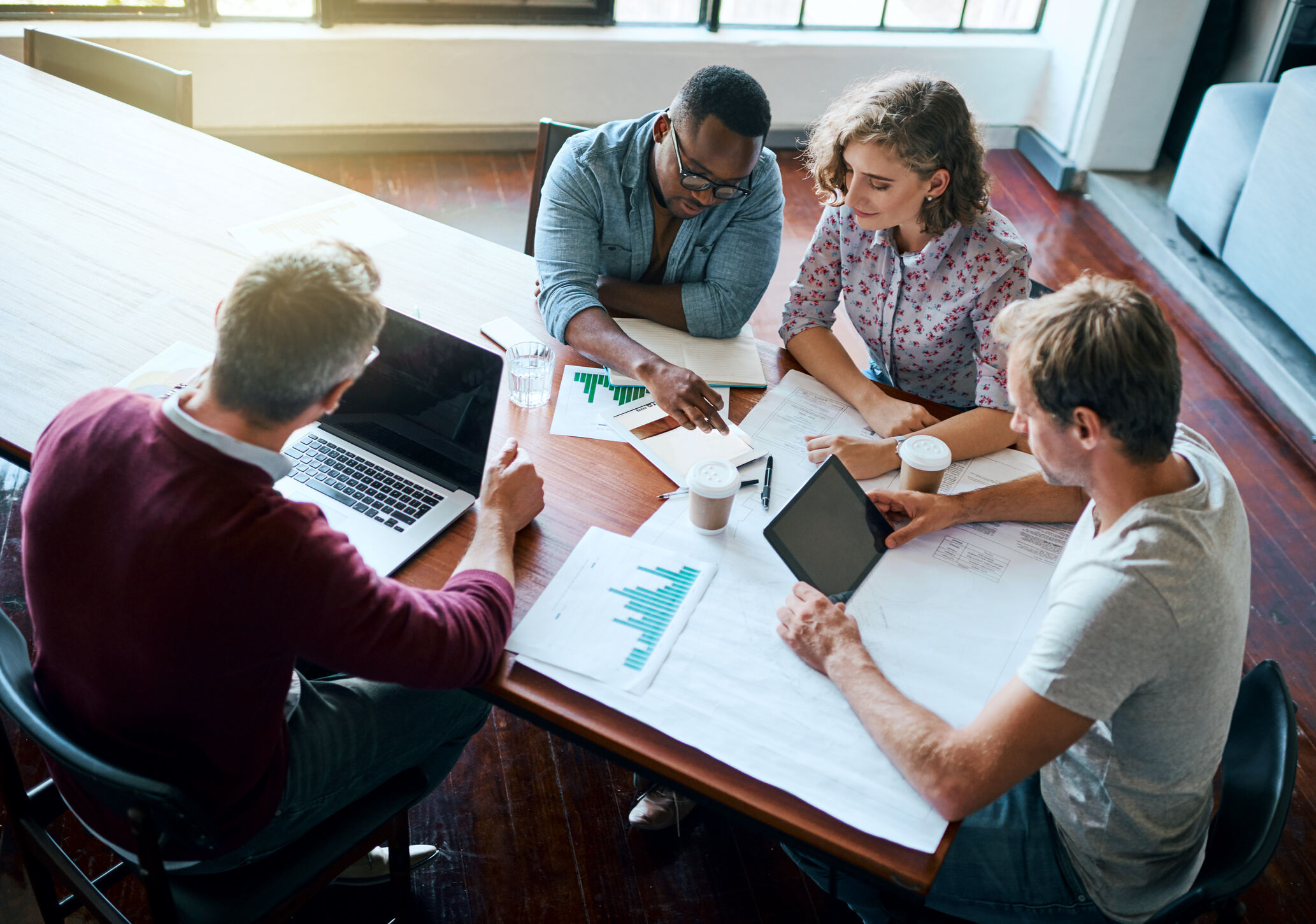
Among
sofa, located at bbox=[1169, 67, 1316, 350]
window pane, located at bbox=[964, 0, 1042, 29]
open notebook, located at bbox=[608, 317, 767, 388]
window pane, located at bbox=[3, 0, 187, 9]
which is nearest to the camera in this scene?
open notebook, located at bbox=[608, 317, 767, 388]

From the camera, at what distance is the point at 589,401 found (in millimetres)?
1897

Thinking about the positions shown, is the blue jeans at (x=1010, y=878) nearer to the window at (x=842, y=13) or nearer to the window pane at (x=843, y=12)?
the window at (x=842, y=13)

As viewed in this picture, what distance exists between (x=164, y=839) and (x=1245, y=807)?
134 centimetres

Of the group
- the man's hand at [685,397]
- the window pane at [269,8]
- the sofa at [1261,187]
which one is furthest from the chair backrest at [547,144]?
the sofa at [1261,187]

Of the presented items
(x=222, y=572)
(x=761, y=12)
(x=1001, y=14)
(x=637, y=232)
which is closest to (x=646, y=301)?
(x=637, y=232)

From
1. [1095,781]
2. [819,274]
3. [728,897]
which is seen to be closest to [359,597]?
[1095,781]

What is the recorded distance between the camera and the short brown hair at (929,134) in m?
1.85

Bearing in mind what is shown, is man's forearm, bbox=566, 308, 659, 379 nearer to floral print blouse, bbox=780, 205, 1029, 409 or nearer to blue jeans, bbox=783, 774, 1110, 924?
floral print blouse, bbox=780, 205, 1029, 409

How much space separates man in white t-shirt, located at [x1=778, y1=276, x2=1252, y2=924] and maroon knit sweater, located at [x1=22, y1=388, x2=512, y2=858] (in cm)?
59

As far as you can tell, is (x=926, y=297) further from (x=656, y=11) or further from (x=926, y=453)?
(x=656, y=11)

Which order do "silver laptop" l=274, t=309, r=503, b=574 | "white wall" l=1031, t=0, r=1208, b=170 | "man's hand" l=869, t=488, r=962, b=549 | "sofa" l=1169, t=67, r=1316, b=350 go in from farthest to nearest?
1. "white wall" l=1031, t=0, r=1208, b=170
2. "sofa" l=1169, t=67, r=1316, b=350
3. "man's hand" l=869, t=488, r=962, b=549
4. "silver laptop" l=274, t=309, r=503, b=574

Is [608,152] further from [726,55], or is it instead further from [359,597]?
[726,55]

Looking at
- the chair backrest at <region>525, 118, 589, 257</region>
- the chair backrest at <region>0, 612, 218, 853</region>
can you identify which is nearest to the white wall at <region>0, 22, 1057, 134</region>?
the chair backrest at <region>525, 118, 589, 257</region>

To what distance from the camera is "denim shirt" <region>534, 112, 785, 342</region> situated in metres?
2.09
